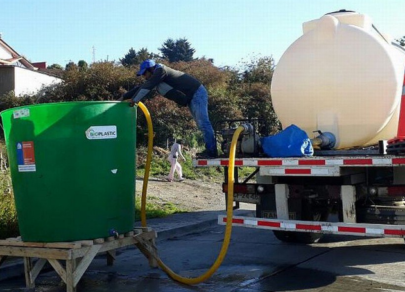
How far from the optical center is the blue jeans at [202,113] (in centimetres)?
727

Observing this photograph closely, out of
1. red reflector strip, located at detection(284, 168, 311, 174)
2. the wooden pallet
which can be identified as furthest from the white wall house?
red reflector strip, located at detection(284, 168, 311, 174)

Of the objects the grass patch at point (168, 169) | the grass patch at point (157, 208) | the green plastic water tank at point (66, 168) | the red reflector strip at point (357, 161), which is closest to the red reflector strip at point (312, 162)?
the red reflector strip at point (357, 161)

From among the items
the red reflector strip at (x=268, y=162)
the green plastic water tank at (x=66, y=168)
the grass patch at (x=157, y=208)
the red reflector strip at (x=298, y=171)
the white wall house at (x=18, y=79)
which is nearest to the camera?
the green plastic water tank at (x=66, y=168)

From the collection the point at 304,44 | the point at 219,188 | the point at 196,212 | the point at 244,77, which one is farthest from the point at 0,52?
the point at 304,44

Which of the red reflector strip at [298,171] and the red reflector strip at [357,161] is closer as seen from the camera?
the red reflector strip at [357,161]

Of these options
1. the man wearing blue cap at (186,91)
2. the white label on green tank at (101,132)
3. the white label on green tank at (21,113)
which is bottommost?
the white label on green tank at (101,132)

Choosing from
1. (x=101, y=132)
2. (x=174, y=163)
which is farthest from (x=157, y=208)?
(x=101, y=132)

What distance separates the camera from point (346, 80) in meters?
6.65

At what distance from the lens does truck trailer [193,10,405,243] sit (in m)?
6.15

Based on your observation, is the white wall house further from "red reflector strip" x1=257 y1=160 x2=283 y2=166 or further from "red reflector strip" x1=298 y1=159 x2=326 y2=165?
"red reflector strip" x1=298 y1=159 x2=326 y2=165

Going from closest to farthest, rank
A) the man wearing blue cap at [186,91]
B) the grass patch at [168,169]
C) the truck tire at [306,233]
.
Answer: the truck tire at [306,233]
the man wearing blue cap at [186,91]
the grass patch at [168,169]

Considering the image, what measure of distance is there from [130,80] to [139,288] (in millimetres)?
15477

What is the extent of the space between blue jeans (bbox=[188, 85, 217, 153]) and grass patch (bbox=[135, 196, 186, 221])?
329 cm

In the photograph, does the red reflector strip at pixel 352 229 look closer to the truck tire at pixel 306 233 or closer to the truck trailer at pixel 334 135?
the truck trailer at pixel 334 135
